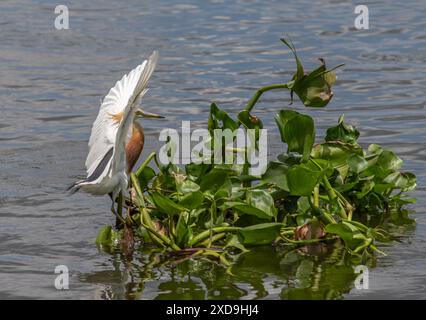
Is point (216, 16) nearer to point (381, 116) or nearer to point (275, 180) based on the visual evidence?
point (381, 116)

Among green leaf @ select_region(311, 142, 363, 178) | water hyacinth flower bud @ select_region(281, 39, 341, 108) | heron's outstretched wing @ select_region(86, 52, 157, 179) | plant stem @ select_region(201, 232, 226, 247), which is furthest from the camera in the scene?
green leaf @ select_region(311, 142, 363, 178)

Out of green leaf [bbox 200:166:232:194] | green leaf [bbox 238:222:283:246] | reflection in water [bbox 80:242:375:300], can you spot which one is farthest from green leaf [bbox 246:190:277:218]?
reflection in water [bbox 80:242:375:300]

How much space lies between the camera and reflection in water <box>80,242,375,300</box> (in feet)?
19.5

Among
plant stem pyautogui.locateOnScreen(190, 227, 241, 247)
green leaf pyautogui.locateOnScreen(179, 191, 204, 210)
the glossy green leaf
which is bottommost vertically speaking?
plant stem pyautogui.locateOnScreen(190, 227, 241, 247)

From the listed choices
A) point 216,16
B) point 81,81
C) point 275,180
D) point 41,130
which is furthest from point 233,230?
point 216,16

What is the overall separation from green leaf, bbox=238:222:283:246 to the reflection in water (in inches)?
5.8

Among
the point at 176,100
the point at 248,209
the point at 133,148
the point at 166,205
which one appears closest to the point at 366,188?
the point at 248,209

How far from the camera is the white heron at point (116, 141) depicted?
6.08 m

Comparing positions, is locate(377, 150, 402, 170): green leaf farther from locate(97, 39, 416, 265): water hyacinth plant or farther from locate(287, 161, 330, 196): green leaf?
locate(287, 161, 330, 196): green leaf

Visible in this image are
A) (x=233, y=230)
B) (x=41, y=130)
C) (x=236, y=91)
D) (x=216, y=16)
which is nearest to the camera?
(x=233, y=230)

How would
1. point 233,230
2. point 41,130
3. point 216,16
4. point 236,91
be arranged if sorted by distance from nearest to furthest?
1. point 233,230
2. point 41,130
3. point 236,91
4. point 216,16

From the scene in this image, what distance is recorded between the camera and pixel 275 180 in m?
6.57

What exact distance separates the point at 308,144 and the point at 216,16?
7.51 metres
